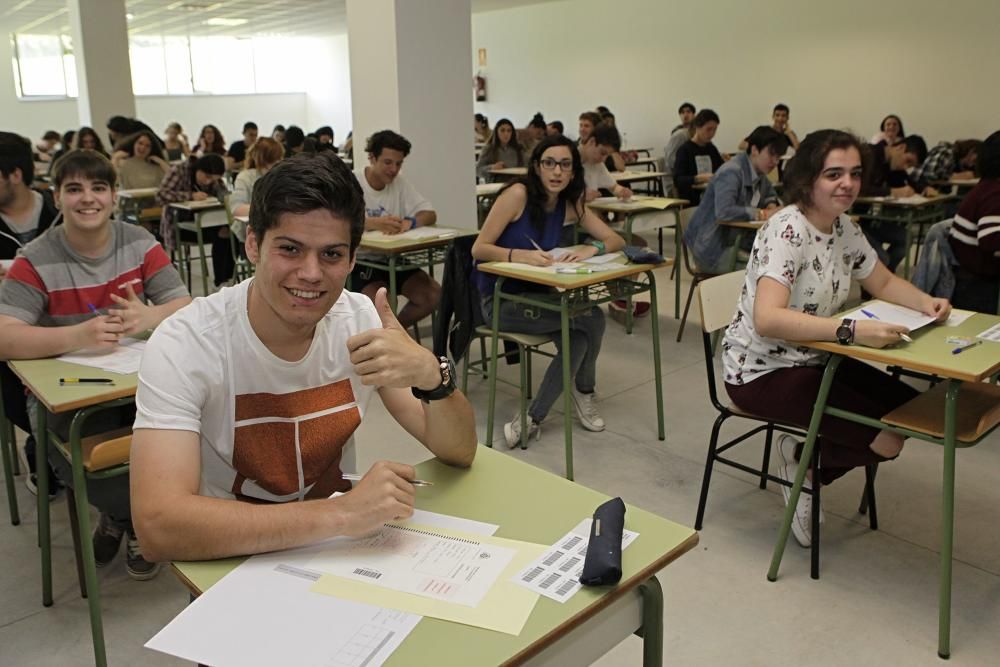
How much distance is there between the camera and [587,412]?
3.61m

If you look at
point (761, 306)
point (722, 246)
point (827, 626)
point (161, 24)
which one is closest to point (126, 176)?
point (722, 246)

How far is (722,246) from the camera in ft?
15.5

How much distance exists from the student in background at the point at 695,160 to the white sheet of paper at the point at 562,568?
628 centimetres

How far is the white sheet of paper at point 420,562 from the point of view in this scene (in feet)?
3.60

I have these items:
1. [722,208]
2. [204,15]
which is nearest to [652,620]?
[722,208]

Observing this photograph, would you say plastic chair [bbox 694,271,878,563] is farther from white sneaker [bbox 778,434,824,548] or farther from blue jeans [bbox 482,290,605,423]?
blue jeans [bbox 482,290,605,423]

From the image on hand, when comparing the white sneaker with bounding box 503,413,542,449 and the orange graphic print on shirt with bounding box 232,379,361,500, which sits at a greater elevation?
the orange graphic print on shirt with bounding box 232,379,361,500

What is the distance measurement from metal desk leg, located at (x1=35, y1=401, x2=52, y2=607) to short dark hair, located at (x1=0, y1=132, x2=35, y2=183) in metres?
1.07

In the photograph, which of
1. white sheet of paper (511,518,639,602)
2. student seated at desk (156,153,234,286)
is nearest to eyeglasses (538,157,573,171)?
white sheet of paper (511,518,639,602)

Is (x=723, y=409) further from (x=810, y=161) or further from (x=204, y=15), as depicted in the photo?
(x=204, y=15)

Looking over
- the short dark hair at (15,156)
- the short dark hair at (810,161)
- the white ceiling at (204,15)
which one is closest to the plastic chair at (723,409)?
the short dark hair at (810,161)

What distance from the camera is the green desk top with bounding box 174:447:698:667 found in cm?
99

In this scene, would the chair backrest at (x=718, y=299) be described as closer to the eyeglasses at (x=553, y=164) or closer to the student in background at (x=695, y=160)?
the eyeglasses at (x=553, y=164)

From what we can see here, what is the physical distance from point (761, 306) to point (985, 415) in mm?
675
